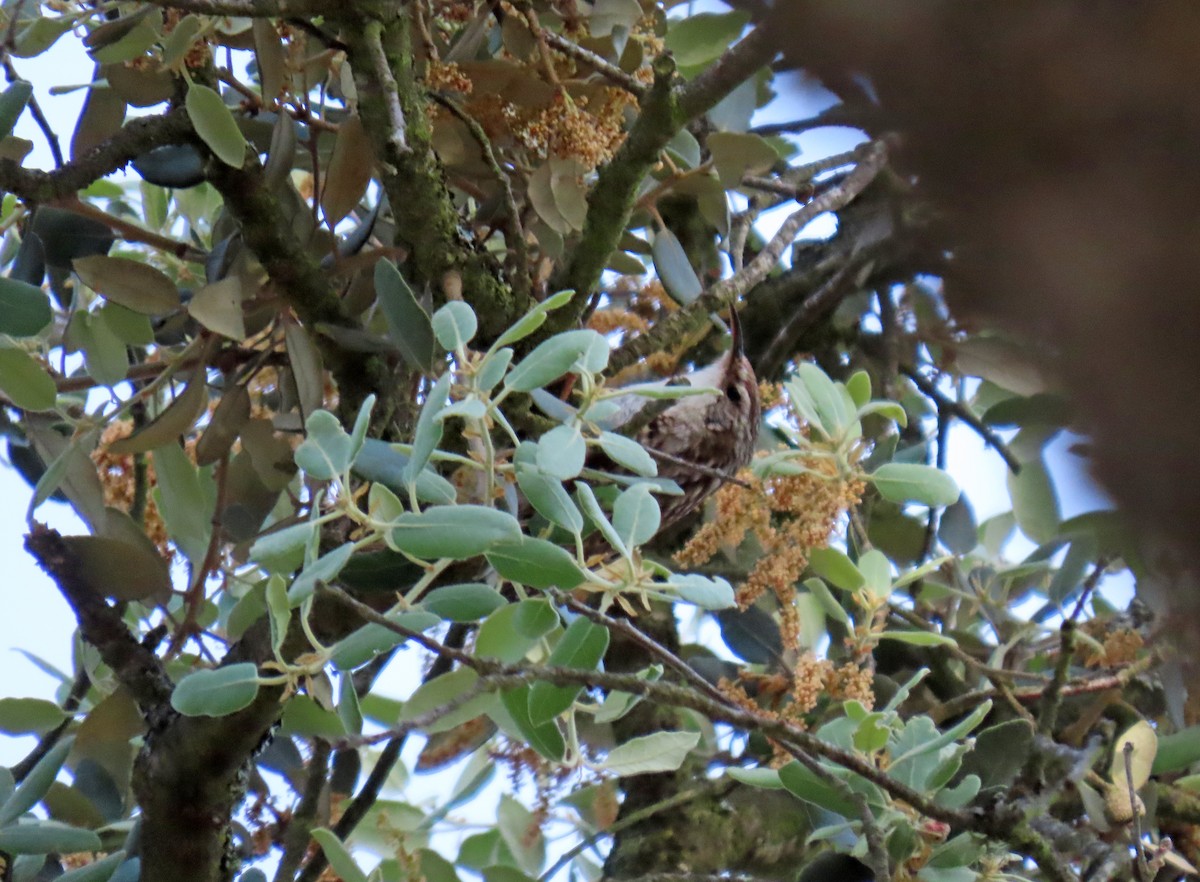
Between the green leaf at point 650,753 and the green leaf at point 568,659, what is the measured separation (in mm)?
171

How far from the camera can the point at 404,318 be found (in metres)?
1.25

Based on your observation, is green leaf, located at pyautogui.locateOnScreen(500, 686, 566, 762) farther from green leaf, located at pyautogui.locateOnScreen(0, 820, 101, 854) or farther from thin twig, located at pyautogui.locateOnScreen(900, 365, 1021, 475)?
Result: thin twig, located at pyautogui.locateOnScreen(900, 365, 1021, 475)

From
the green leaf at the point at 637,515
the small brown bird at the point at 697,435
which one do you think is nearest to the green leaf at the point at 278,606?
the green leaf at the point at 637,515

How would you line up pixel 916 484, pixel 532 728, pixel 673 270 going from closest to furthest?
pixel 532 728 < pixel 916 484 < pixel 673 270

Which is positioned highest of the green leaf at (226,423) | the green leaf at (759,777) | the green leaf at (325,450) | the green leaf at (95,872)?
the green leaf at (226,423)

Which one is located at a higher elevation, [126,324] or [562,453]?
[126,324]

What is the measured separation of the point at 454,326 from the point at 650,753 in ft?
1.69

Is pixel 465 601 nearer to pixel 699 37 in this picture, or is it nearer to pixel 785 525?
pixel 785 525

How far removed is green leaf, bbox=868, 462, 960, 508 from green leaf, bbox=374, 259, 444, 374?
473 mm

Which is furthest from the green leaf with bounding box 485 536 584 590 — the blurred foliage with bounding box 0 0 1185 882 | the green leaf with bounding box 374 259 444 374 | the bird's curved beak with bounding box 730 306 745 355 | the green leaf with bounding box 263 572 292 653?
the bird's curved beak with bounding box 730 306 745 355

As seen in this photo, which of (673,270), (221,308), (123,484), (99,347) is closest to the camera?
(221,308)

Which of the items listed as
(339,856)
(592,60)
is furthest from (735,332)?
(339,856)

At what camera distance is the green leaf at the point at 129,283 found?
4.75 ft

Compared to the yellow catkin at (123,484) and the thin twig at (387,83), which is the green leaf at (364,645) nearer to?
the thin twig at (387,83)
